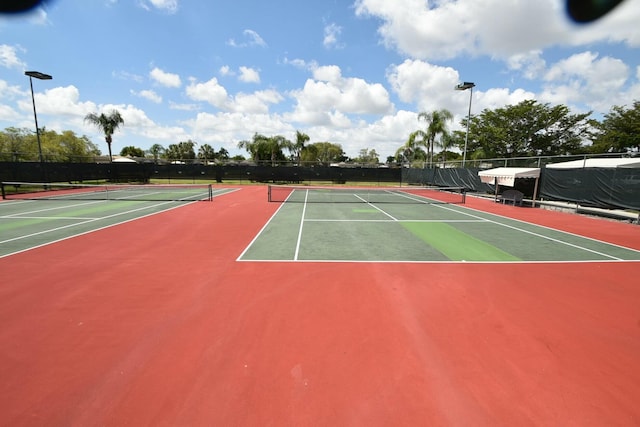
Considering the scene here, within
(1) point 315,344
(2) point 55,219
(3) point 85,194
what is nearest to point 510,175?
(1) point 315,344

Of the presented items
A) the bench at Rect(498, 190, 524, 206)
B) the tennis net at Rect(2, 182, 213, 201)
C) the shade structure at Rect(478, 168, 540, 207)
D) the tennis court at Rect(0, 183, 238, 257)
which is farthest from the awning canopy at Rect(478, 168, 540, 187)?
the tennis court at Rect(0, 183, 238, 257)

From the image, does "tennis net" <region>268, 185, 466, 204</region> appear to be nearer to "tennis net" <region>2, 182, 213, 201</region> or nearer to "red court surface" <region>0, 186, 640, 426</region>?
"tennis net" <region>2, 182, 213, 201</region>

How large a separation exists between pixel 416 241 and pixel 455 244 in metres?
1.19

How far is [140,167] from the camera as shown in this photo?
120 feet

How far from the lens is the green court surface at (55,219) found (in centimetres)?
902

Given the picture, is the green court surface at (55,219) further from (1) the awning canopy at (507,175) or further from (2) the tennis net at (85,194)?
(1) the awning canopy at (507,175)

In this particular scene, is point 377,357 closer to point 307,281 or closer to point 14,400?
point 307,281

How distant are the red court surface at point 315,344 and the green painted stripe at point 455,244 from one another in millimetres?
895

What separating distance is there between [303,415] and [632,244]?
12.5m

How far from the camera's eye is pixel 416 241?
9508 mm

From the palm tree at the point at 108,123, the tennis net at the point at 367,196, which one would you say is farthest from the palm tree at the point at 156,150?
the tennis net at the point at 367,196

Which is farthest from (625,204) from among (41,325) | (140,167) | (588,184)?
(140,167)

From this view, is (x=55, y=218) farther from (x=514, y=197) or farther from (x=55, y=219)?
(x=514, y=197)

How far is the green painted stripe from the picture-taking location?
7953mm
